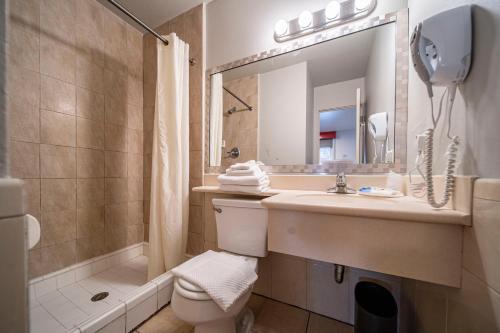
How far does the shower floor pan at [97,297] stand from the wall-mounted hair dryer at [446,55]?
4.78 ft

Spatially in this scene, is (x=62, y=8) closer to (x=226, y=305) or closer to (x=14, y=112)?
(x=14, y=112)

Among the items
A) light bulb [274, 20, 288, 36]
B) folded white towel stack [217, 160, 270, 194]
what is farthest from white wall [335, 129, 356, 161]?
light bulb [274, 20, 288, 36]

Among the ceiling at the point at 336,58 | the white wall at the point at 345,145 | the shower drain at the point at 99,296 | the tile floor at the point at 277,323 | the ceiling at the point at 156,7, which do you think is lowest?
the tile floor at the point at 277,323

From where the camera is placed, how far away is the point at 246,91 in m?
1.50

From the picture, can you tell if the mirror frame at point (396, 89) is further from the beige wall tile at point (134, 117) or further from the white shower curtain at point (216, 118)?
the beige wall tile at point (134, 117)

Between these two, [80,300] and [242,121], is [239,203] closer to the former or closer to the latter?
[242,121]

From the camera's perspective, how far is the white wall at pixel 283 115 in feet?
4.22

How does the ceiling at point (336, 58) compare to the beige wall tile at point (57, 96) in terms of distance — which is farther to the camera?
the beige wall tile at point (57, 96)

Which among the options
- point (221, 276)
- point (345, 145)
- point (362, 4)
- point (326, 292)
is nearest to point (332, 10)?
point (362, 4)

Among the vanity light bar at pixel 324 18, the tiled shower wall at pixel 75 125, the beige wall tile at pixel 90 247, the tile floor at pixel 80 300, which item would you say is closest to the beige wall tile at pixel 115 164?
the tiled shower wall at pixel 75 125

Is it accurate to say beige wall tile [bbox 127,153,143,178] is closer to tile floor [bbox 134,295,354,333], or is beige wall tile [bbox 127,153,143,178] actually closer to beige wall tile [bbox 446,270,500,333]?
tile floor [bbox 134,295,354,333]

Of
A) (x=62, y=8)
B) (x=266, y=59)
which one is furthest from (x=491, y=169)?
(x=62, y=8)

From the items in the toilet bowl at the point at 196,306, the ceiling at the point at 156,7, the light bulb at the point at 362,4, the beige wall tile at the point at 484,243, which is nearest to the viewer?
the beige wall tile at the point at 484,243

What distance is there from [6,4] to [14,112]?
1.52m
